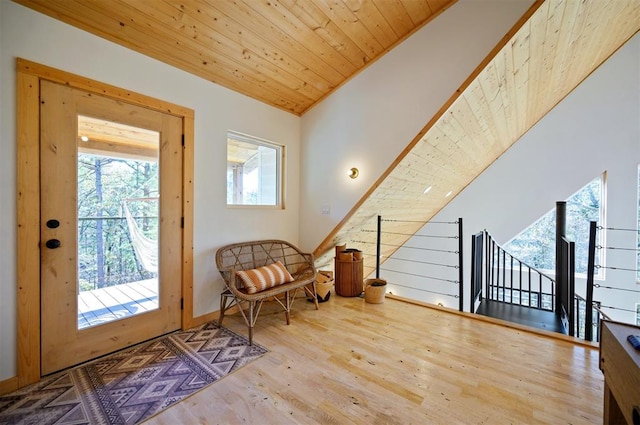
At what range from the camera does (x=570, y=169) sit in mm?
4074

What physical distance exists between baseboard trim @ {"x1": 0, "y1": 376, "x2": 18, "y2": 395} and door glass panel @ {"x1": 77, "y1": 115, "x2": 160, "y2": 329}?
1.22 ft

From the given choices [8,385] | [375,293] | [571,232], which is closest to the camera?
[8,385]

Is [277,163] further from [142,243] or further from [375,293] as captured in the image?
[375,293]

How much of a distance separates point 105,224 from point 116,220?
0.08m

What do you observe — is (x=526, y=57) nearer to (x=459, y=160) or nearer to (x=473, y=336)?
(x=459, y=160)

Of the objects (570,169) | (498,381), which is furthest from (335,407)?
(570,169)

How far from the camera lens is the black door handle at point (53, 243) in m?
1.71

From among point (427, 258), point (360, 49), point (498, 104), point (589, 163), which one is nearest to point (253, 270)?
point (360, 49)

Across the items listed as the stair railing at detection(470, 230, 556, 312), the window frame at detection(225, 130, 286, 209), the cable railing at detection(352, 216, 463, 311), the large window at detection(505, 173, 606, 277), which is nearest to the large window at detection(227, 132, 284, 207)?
the window frame at detection(225, 130, 286, 209)

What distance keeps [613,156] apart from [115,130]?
20.1ft

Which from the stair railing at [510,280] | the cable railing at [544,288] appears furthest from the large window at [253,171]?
the stair railing at [510,280]

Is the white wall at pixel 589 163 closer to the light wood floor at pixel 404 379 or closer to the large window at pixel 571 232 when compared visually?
the large window at pixel 571 232

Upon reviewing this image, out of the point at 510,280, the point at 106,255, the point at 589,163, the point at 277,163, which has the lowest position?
the point at 510,280

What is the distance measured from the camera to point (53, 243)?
67.8 inches
